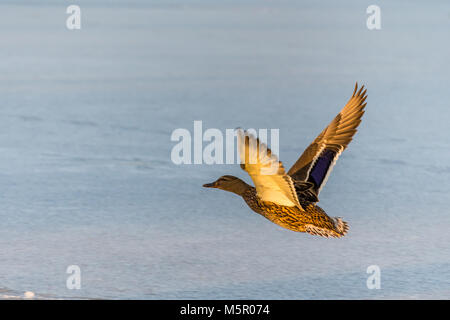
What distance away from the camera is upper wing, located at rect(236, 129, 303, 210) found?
14.4 ft

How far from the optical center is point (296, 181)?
5.41 m

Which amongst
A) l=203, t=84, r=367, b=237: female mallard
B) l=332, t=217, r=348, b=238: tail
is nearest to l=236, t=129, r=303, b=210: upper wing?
l=203, t=84, r=367, b=237: female mallard

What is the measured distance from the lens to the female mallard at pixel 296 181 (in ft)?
14.7

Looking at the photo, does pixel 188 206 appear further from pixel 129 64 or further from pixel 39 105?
pixel 129 64

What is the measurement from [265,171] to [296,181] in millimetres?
859

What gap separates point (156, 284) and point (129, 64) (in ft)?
19.0

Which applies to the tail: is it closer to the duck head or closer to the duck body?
the duck body

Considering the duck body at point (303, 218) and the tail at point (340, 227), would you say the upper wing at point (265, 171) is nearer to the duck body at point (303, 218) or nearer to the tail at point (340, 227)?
the duck body at point (303, 218)

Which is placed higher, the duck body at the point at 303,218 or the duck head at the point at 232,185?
the duck head at the point at 232,185

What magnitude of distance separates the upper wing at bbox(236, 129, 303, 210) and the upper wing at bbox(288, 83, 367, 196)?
586mm

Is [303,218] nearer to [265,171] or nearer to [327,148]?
[265,171]

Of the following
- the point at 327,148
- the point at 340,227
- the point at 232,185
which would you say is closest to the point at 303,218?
the point at 340,227

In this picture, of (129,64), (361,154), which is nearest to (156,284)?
(361,154)

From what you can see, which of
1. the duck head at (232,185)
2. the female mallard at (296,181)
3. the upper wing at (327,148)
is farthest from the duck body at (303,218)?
the upper wing at (327,148)
